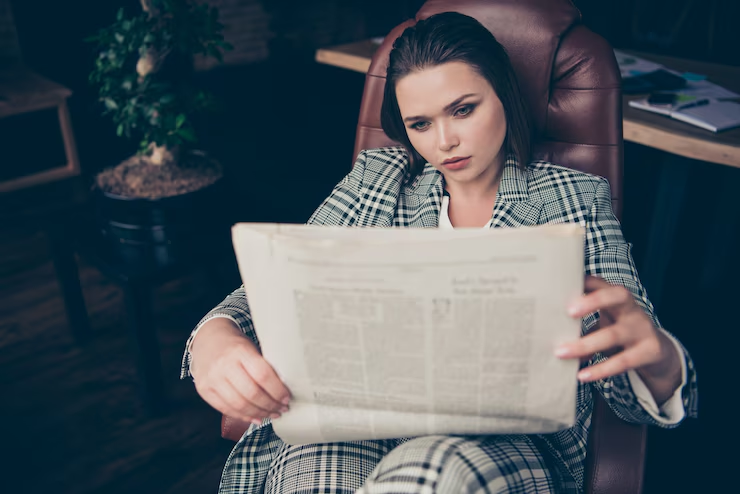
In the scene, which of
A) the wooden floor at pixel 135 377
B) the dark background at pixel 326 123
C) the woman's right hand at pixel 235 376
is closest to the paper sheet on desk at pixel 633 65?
the dark background at pixel 326 123

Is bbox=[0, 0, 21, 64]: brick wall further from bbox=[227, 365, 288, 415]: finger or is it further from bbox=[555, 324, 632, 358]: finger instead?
bbox=[555, 324, 632, 358]: finger

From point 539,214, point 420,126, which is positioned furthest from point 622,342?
point 420,126

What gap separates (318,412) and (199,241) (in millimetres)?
906

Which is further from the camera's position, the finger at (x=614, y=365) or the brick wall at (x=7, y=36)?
the brick wall at (x=7, y=36)

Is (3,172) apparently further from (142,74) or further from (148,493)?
(148,493)

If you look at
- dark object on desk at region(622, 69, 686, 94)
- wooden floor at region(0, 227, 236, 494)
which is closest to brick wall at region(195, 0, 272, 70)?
wooden floor at region(0, 227, 236, 494)

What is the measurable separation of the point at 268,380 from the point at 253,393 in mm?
32

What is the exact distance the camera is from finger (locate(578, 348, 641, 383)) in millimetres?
719

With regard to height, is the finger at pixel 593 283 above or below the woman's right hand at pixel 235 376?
above

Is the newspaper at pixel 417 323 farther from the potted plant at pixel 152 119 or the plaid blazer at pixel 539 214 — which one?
the potted plant at pixel 152 119

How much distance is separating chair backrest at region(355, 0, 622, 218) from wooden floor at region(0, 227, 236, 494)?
1.05m

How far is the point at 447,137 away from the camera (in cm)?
98

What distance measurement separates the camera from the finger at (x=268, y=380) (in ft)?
2.49

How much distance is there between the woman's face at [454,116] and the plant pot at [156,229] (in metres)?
0.76
